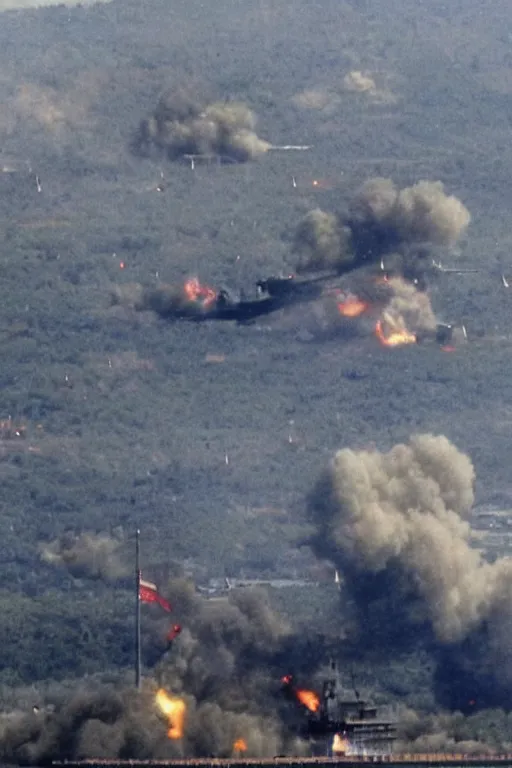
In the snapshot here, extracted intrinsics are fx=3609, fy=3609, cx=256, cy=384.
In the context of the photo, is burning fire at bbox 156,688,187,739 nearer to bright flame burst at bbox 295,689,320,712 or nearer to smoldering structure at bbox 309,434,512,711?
bright flame burst at bbox 295,689,320,712

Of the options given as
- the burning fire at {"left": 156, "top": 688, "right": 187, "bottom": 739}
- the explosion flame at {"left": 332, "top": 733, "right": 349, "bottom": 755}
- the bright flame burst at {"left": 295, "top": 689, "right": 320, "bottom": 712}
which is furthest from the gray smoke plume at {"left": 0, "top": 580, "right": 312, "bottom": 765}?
the explosion flame at {"left": 332, "top": 733, "right": 349, "bottom": 755}

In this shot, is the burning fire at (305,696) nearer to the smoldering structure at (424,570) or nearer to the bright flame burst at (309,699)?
the bright flame burst at (309,699)

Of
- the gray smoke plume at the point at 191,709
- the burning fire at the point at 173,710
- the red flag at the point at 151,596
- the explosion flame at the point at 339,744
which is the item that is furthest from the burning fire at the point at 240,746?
the red flag at the point at 151,596

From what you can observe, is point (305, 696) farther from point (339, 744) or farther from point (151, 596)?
point (151, 596)

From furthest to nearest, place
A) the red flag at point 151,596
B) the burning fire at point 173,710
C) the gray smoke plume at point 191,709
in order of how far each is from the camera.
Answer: the red flag at point 151,596 → the burning fire at point 173,710 → the gray smoke plume at point 191,709

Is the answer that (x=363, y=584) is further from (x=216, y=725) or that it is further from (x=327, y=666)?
Result: (x=216, y=725)

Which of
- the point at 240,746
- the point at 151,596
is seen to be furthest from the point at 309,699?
the point at 151,596
